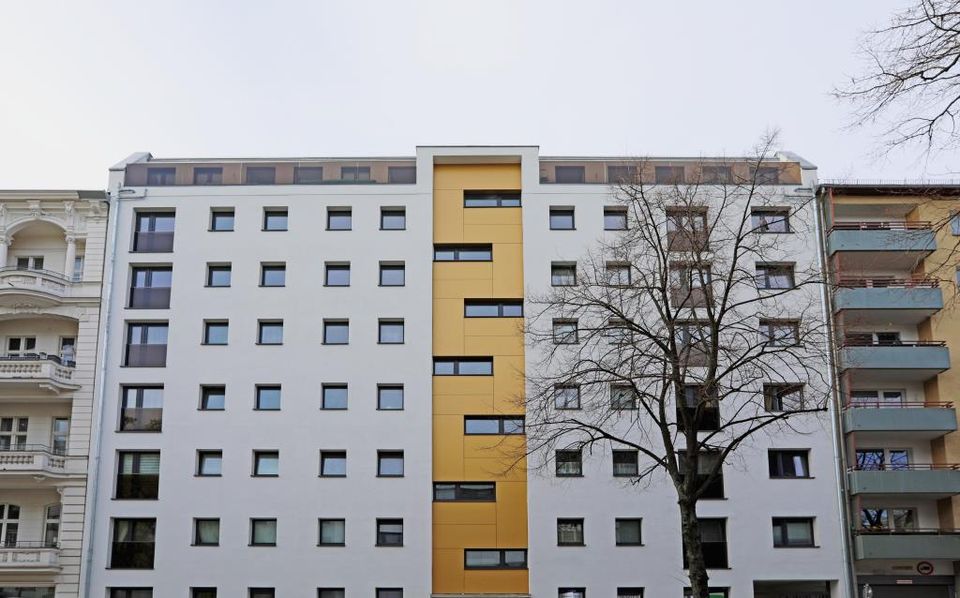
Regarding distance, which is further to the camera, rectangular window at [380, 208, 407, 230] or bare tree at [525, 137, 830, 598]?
rectangular window at [380, 208, 407, 230]

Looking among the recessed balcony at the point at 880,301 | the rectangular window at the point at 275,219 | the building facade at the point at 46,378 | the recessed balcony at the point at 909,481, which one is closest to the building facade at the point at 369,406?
the rectangular window at the point at 275,219

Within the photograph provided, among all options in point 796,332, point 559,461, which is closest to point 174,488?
point 559,461

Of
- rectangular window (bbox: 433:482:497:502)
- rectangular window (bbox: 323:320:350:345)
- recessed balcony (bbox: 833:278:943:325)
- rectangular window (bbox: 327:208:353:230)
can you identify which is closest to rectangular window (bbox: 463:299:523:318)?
rectangular window (bbox: 323:320:350:345)

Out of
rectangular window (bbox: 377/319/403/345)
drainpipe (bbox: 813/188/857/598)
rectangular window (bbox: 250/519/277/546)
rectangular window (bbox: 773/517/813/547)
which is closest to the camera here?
drainpipe (bbox: 813/188/857/598)

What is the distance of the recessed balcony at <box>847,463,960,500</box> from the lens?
3603cm

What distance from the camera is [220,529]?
123 ft

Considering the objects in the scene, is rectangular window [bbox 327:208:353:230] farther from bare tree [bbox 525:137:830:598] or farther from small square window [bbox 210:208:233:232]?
bare tree [bbox 525:137:830:598]

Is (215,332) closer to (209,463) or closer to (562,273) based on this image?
(209,463)

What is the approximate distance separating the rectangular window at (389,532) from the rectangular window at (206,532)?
592 cm

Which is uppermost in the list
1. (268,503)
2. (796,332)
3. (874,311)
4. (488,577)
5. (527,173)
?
(527,173)

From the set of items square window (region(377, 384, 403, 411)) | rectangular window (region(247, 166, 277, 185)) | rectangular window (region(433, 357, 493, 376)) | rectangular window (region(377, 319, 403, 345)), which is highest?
rectangular window (region(247, 166, 277, 185))

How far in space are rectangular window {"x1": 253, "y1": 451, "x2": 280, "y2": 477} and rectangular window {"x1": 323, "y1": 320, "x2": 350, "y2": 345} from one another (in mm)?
4769

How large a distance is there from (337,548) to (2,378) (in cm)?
1391

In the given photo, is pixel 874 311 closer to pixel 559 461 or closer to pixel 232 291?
pixel 559 461
